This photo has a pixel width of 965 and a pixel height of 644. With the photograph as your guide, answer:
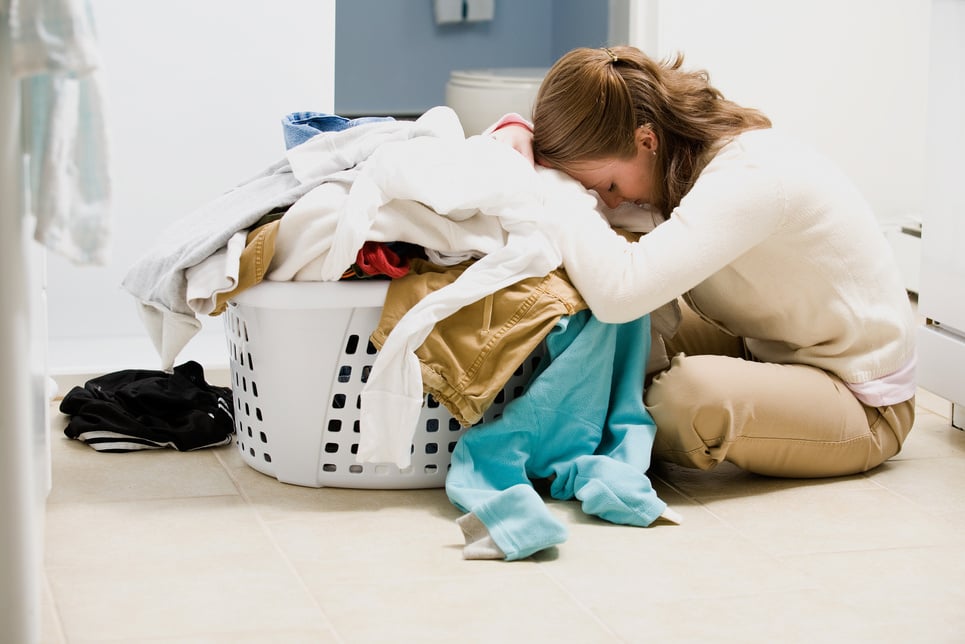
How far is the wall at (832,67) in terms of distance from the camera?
117 inches

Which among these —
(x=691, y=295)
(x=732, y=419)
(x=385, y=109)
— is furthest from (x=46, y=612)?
(x=385, y=109)

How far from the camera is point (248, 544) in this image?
1.61 m

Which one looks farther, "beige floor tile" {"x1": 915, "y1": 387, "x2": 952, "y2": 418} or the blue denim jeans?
"beige floor tile" {"x1": 915, "y1": 387, "x2": 952, "y2": 418}

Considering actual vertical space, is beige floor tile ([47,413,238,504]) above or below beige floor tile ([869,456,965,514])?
above

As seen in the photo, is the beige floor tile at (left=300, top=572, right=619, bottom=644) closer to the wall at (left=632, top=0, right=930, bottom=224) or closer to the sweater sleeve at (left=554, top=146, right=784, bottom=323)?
the sweater sleeve at (left=554, top=146, right=784, bottom=323)

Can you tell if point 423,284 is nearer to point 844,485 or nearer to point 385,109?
point 844,485

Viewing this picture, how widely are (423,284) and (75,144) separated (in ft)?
2.24

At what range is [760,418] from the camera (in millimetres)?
1802

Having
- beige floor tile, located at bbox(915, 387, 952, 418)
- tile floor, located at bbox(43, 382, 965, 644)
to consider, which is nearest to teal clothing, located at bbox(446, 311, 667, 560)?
tile floor, located at bbox(43, 382, 965, 644)

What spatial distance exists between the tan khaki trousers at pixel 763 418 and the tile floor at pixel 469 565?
0.15 feet

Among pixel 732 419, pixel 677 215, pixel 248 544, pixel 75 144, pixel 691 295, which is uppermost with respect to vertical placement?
pixel 75 144

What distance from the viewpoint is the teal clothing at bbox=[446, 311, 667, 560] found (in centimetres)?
169

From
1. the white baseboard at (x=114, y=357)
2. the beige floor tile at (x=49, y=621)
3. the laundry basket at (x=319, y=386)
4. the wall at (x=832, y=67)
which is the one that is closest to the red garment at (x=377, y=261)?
the laundry basket at (x=319, y=386)

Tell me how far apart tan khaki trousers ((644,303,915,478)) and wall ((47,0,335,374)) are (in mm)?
1063
